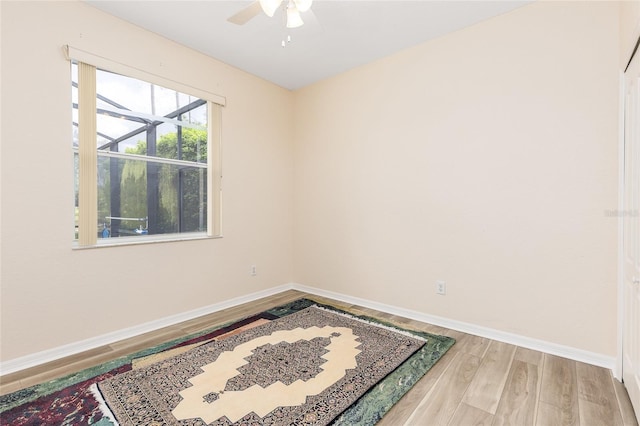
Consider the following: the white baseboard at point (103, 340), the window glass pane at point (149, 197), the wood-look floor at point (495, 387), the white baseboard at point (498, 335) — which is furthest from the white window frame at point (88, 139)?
the white baseboard at point (498, 335)

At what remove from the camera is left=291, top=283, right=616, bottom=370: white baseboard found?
2.31 meters

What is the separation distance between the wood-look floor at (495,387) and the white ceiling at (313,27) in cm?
263

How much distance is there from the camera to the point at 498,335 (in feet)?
8.92

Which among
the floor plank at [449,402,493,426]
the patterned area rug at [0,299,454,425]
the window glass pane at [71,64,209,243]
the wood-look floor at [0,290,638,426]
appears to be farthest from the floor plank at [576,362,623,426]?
the window glass pane at [71,64,209,243]

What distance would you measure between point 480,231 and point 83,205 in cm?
341

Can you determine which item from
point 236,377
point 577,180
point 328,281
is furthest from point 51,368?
point 577,180

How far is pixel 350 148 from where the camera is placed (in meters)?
3.76

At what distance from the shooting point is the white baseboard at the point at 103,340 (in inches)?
88.0

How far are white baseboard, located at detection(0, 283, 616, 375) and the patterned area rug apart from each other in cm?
37

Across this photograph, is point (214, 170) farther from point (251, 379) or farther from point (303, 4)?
point (251, 379)

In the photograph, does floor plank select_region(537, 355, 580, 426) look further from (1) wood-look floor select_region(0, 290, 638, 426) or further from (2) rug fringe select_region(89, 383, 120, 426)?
(2) rug fringe select_region(89, 383, 120, 426)

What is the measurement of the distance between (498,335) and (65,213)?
3733 millimetres

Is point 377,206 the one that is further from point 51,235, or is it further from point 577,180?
point 51,235

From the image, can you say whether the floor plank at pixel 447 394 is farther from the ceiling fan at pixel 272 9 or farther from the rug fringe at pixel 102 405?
the ceiling fan at pixel 272 9
